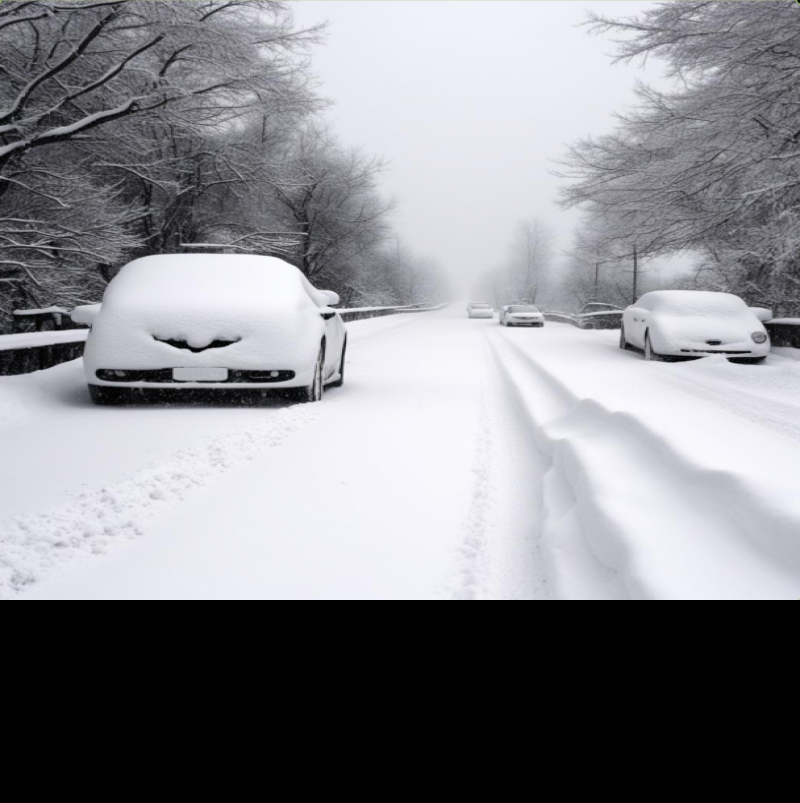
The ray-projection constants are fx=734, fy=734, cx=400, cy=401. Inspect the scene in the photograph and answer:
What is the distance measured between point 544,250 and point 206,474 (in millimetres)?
93053

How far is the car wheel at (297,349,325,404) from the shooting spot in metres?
7.61

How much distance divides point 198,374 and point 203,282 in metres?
1.19

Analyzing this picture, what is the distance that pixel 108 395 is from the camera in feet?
23.7

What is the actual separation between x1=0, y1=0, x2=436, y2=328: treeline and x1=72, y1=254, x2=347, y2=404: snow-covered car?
4.70 metres

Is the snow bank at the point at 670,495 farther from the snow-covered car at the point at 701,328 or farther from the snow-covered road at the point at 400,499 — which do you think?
the snow-covered car at the point at 701,328

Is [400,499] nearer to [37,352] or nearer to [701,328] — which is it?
[37,352]

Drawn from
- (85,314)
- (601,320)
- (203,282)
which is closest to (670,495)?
(203,282)

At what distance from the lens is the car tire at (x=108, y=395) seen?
7.16 meters

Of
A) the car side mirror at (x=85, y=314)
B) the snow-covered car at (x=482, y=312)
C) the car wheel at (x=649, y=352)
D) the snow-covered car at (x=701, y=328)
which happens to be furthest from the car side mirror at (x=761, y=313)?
the snow-covered car at (x=482, y=312)

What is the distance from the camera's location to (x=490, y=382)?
10.0m

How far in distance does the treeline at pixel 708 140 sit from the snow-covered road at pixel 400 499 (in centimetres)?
666
